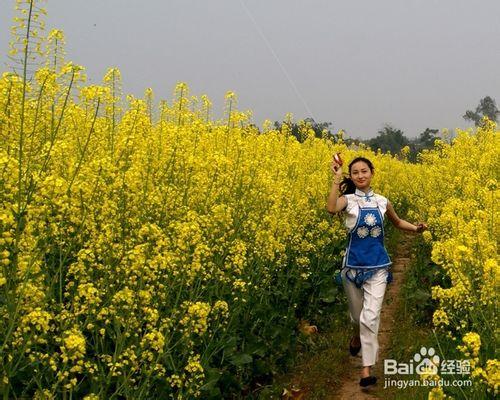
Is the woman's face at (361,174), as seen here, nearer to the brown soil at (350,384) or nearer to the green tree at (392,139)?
the brown soil at (350,384)

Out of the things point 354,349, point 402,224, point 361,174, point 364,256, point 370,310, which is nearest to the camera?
point 370,310

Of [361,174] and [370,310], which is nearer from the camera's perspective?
[370,310]

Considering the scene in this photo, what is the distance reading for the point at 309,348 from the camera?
5812 millimetres

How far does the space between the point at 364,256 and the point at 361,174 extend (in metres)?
0.78

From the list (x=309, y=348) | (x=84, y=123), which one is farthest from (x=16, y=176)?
(x=309, y=348)

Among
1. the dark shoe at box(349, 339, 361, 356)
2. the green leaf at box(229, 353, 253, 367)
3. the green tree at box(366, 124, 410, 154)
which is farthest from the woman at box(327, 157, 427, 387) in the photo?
the green tree at box(366, 124, 410, 154)

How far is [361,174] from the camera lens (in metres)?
5.12

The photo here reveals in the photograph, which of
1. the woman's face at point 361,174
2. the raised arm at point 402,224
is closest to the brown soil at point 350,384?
the raised arm at point 402,224

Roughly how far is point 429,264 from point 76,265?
600 cm

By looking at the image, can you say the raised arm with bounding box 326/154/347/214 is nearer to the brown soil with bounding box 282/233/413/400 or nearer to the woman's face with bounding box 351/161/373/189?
the woman's face with bounding box 351/161/373/189

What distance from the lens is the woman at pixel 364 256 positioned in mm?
4844

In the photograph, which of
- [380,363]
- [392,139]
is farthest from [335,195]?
[392,139]

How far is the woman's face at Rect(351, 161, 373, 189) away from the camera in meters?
5.12

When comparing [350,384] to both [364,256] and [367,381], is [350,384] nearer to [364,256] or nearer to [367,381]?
[367,381]
